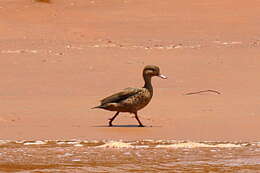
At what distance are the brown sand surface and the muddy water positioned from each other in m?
0.43

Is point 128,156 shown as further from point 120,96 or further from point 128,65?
→ point 128,65

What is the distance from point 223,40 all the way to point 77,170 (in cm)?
1196

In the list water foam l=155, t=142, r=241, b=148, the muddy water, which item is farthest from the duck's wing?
water foam l=155, t=142, r=241, b=148

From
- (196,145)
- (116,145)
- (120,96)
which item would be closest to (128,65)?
(120,96)

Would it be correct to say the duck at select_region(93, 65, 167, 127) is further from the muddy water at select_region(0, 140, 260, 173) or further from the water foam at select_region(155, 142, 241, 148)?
the water foam at select_region(155, 142, 241, 148)

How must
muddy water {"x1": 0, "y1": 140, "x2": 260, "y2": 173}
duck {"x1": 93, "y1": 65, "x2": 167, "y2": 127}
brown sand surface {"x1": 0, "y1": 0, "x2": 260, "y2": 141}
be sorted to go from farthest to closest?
1. brown sand surface {"x1": 0, "y1": 0, "x2": 260, "y2": 141}
2. duck {"x1": 93, "y1": 65, "x2": 167, "y2": 127}
3. muddy water {"x1": 0, "y1": 140, "x2": 260, "y2": 173}

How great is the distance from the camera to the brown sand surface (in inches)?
390

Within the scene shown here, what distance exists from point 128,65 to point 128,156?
23.0 ft

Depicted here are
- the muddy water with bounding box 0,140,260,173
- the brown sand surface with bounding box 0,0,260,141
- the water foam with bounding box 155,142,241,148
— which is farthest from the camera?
the brown sand surface with bounding box 0,0,260,141

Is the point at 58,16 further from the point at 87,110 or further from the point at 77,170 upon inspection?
the point at 77,170

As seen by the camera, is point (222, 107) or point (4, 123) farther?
point (222, 107)

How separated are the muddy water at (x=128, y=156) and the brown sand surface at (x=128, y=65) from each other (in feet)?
1.42

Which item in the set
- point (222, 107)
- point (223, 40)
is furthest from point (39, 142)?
point (223, 40)

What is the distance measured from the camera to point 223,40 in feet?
62.7
